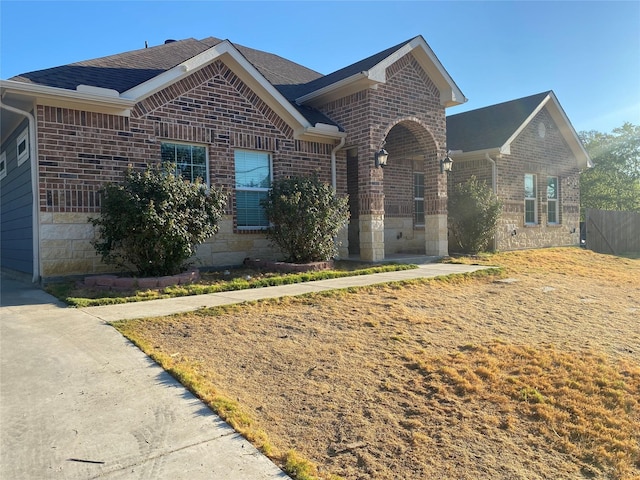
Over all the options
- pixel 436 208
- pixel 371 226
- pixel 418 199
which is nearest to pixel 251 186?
pixel 371 226

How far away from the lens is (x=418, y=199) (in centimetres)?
1566

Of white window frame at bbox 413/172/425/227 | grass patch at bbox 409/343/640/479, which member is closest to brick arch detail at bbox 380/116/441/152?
white window frame at bbox 413/172/425/227

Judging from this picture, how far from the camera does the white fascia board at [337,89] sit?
1131 cm

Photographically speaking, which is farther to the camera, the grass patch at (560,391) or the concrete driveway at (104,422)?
the grass patch at (560,391)

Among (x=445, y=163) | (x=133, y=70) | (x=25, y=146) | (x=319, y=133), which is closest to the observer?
(x=25, y=146)

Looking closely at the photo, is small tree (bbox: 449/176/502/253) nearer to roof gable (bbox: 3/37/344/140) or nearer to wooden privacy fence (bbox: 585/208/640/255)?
roof gable (bbox: 3/37/344/140)

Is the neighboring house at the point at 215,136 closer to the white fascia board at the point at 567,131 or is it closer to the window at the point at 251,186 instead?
the window at the point at 251,186

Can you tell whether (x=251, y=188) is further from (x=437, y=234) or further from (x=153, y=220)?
(x=437, y=234)

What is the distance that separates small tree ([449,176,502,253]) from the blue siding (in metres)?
11.1

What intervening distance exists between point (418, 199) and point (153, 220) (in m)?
10.3

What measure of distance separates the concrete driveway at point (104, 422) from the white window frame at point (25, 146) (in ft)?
17.9

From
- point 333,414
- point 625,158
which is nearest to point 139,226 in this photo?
point 333,414

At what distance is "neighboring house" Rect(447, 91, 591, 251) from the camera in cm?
1570

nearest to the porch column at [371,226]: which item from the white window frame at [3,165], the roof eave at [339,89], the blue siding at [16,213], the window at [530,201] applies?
the roof eave at [339,89]
